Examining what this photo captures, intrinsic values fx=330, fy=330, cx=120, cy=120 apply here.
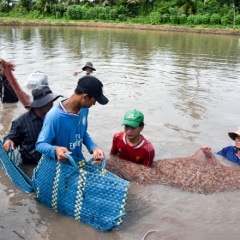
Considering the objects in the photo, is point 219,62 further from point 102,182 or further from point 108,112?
point 102,182

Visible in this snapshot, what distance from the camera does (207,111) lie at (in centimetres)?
738

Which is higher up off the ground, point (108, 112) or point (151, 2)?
point (151, 2)

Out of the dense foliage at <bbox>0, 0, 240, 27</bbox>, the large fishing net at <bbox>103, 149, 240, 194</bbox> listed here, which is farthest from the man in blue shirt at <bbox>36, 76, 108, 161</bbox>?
the dense foliage at <bbox>0, 0, 240, 27</bbox>

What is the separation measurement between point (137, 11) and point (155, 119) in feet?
130

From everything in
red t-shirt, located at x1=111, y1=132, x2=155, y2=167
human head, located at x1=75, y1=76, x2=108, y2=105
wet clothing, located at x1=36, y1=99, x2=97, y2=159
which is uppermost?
human head, located at x1=75, y1=76, x2=108, y2=105

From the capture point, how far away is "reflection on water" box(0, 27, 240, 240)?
3097 millimetres

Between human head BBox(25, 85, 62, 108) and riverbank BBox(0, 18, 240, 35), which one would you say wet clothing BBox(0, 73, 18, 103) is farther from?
riverbank BBox(0, 18, 240, 35)

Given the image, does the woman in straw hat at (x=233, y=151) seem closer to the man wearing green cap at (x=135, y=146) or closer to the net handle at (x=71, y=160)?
the man wearing green cap at (x=135, y=146)

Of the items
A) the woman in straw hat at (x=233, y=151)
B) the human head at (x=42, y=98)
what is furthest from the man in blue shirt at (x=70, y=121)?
the woman in straw hat at (x=233, y=151)

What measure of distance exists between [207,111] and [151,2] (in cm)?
3959

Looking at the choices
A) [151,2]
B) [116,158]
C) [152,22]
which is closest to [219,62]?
[116,158]

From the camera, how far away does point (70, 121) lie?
10.1 ft

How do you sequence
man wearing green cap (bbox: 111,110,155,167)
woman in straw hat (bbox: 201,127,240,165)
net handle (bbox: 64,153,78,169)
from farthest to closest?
woman in straw hat (bbox: 201,127,240,165)
man wearing green cap (bbox: 111,110,155,167)
net handle (bbox: 64,153,78,169)

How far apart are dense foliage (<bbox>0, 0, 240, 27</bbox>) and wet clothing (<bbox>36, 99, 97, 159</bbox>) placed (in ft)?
110
